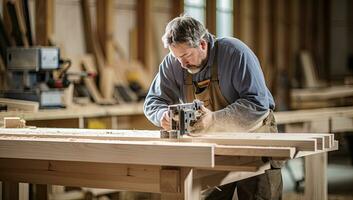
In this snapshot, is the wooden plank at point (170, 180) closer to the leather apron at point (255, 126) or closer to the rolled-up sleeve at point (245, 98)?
the rolled-up sleeve at point (245, 98)

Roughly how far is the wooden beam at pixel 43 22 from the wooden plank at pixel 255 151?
15.5 ft

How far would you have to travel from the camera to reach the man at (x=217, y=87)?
350 cm

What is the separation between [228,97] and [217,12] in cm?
713

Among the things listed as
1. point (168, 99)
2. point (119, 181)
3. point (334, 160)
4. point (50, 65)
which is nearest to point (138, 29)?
point (50, 65)

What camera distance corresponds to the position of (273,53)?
39.3ft

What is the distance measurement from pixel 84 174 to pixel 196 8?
7210mm

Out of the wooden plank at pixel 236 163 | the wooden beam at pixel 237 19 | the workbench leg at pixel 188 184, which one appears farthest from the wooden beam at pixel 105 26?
the workbench leg at pixel 188 184

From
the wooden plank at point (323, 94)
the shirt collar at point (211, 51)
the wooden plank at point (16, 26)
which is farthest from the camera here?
the wooden plank at point (323, 94)

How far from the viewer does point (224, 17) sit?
36.1 ft

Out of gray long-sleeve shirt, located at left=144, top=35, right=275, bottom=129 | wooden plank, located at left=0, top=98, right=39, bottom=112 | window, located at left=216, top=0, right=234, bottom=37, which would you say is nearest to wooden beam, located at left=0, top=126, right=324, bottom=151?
gray long-sleeve shirt, located at left=144, top=35, right=275, bottom=129

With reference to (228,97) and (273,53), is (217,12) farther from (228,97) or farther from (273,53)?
(228,97)

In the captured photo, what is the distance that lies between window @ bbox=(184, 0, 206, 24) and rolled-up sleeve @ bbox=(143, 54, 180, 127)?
20.0ft

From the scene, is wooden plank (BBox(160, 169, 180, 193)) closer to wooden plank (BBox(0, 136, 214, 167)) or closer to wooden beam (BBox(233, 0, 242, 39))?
wooden plank (BBox(0, 136, 214, 167))

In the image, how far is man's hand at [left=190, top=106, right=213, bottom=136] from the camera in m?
3.39
